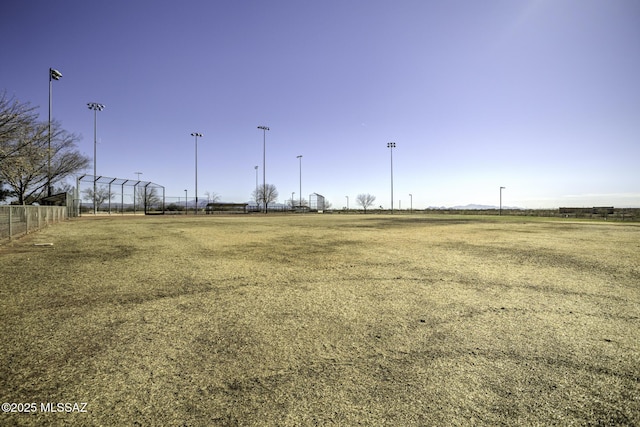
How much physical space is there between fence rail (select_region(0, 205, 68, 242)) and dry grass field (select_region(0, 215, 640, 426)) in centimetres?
472

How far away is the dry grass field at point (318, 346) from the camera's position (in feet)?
7.21

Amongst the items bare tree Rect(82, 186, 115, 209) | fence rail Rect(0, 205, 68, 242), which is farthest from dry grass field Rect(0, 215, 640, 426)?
bare tree Rect(82, 186, 115, 209)

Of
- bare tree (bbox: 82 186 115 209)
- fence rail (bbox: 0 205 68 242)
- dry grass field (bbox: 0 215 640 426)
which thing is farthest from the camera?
bare tree (bbox: 82 186 115 209)

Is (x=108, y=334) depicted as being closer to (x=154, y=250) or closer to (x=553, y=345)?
(x=553, y=345)

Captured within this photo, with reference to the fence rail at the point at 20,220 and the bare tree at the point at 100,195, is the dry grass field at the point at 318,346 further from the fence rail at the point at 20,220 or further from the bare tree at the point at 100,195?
the bare tree at the point at 100,195

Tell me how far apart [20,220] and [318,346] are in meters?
13.9

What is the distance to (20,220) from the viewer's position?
11359 mm

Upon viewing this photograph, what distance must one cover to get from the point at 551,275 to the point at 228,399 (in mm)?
6910

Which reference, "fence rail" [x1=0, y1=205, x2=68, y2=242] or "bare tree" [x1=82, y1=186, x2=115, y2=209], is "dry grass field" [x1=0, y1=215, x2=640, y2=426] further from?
"bare tree" [x1=82, y1=186, x2=115, y2=209]

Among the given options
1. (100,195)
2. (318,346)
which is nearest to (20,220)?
(318,346)

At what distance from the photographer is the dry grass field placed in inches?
86.5

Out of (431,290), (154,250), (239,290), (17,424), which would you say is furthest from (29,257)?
(431,290)

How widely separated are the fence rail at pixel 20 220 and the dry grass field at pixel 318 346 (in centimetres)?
472

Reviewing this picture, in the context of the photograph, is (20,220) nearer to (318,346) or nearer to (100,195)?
(318,346)
